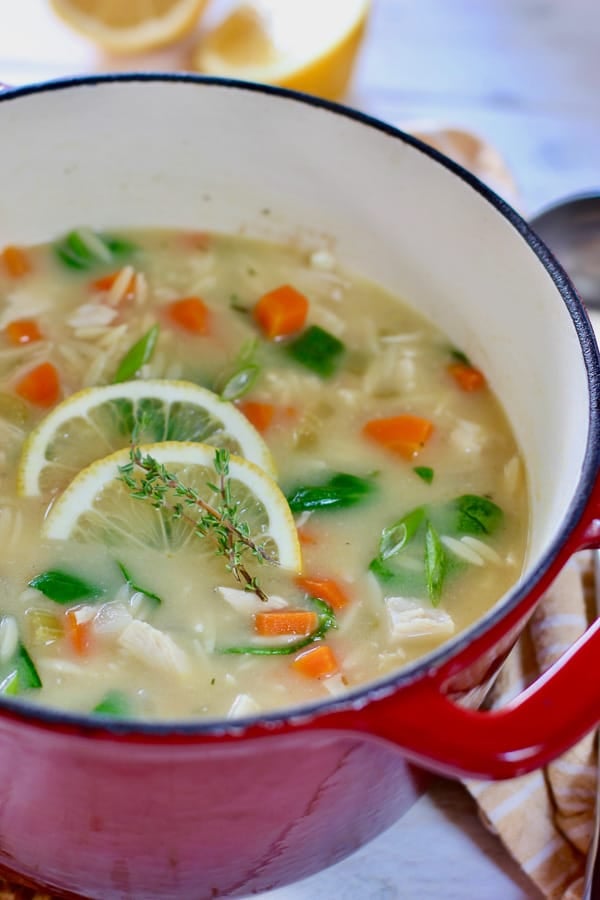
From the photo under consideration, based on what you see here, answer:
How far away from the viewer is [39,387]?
6.26ft

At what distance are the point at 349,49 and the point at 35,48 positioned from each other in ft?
2.73

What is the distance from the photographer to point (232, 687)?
151 centimetres

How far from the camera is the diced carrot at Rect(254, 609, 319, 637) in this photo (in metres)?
1.57

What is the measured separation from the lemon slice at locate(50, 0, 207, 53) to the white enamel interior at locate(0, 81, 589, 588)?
2.64 ft

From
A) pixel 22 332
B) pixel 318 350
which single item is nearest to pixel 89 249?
pixel 22 332

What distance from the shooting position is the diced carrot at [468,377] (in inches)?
78.9

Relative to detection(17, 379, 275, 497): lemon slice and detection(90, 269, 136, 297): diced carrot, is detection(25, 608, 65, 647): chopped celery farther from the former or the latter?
detection(90, 269, 136, 297): diced carrot

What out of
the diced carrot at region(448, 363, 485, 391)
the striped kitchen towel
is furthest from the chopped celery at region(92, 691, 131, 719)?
the diced carrot at region(448, 363, 485, 391)

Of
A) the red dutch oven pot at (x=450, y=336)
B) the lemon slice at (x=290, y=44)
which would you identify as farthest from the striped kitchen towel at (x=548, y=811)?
the lemon slice at (x=290, y=44)

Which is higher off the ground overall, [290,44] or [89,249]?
[290,44]

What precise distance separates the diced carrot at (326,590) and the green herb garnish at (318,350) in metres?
0.47

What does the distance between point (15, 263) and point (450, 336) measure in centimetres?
81

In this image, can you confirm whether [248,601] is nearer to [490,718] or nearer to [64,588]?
[64,588]

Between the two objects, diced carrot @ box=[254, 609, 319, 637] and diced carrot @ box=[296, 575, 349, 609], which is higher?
diced carrot @ box=[296, 575, 349, 609]
